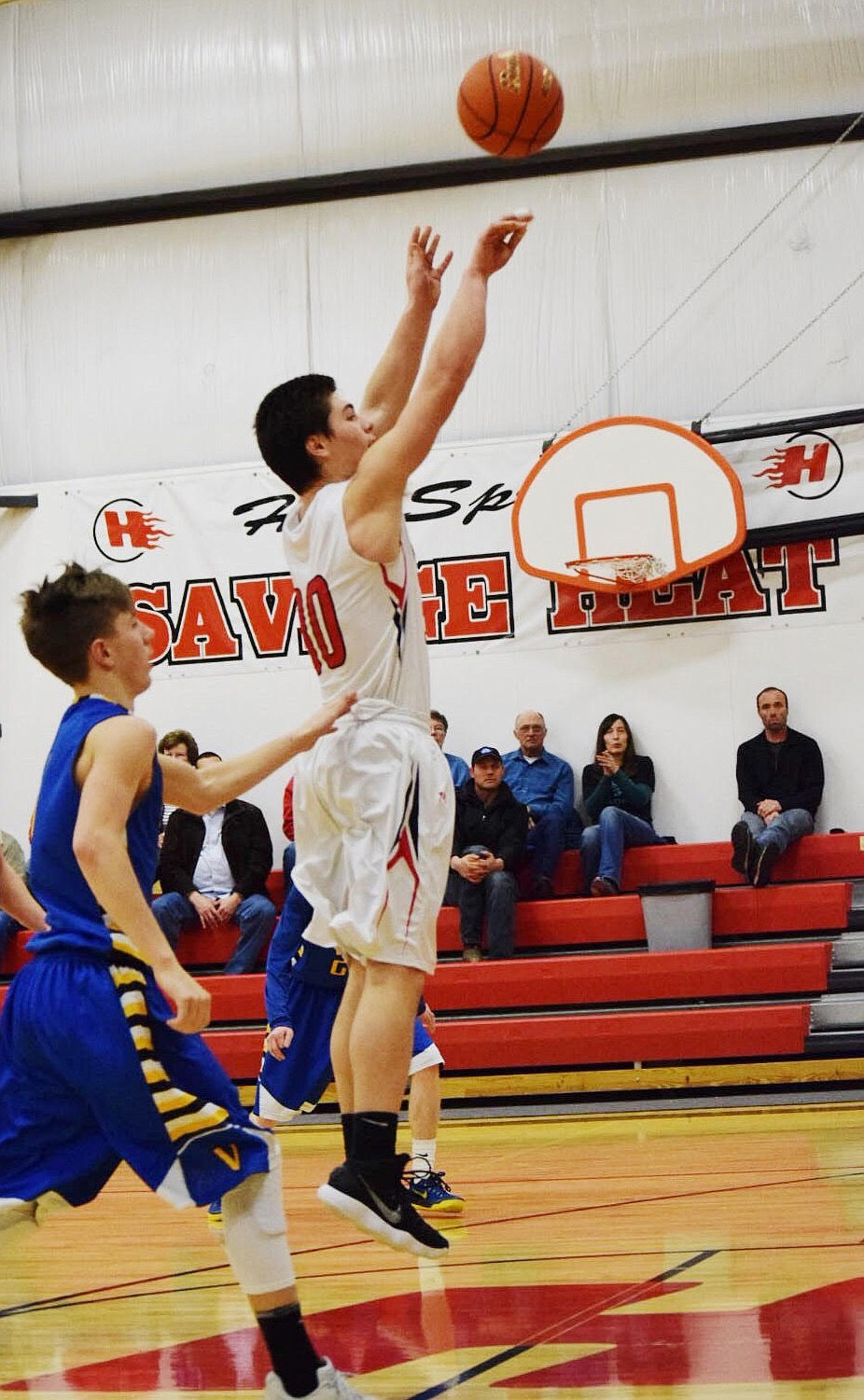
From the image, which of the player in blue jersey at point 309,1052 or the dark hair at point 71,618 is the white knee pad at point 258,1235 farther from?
the player in blue jersey at point 309,1052

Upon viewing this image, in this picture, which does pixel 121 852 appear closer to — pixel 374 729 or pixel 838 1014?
pixel 374 729

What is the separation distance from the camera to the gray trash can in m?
9.99

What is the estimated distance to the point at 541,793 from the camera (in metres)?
11.5

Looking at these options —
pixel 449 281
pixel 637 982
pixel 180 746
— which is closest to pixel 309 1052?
pixel 637 982

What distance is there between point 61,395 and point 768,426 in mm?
5868

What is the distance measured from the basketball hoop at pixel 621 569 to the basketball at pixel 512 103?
598 centimetres

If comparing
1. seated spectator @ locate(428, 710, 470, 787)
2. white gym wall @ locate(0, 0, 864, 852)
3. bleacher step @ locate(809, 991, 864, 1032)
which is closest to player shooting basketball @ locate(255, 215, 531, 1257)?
bleacher step @ locate(809, 991, 864, 1032)

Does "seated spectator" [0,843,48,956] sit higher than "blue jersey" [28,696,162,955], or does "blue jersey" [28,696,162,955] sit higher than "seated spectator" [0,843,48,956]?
"blue jersey" [28,696,162,955]

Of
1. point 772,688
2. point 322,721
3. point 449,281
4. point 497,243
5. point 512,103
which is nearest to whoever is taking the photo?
point 322,721

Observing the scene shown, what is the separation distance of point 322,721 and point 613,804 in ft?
26.4

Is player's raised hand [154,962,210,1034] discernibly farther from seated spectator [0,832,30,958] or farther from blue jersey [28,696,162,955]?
seated spectator [0,832,30,958]

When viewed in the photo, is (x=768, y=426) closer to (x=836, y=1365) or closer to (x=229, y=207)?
(x=229, y=207)

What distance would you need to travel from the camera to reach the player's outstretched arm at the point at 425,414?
371 centimetres

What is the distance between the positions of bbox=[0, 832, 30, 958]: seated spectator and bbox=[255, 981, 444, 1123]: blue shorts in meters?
5.26
